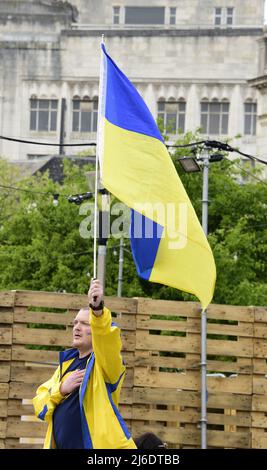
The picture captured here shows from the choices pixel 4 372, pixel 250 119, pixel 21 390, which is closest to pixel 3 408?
pixel 21 390

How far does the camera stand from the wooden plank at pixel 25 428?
57.9 ft

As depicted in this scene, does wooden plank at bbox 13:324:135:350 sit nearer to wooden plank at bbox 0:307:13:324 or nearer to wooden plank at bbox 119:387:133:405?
wooden plank at bbox 0:307:13:324

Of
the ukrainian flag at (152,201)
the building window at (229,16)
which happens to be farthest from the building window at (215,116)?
the ukrainian flag at (152,201)

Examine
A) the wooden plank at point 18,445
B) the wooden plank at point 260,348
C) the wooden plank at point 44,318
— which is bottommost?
the wooden plank at point 18,445

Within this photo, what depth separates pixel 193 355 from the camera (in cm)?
1828

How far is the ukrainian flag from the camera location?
11.3 meters

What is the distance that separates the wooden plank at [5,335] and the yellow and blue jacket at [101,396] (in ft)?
24.5

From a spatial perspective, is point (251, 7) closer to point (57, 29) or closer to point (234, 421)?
point (57, 29)

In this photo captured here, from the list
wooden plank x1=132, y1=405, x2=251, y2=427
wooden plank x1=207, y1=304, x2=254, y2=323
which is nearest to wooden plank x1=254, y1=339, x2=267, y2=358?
wooden plank x1=207, y1=304, x2=254, y2=323

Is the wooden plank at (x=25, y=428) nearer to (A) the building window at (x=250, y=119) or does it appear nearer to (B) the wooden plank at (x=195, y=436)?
(B) the wooden plank at (x=195, y=436)

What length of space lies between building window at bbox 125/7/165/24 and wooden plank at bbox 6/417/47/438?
84.0 m

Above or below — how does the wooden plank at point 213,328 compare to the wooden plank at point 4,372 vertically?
above
